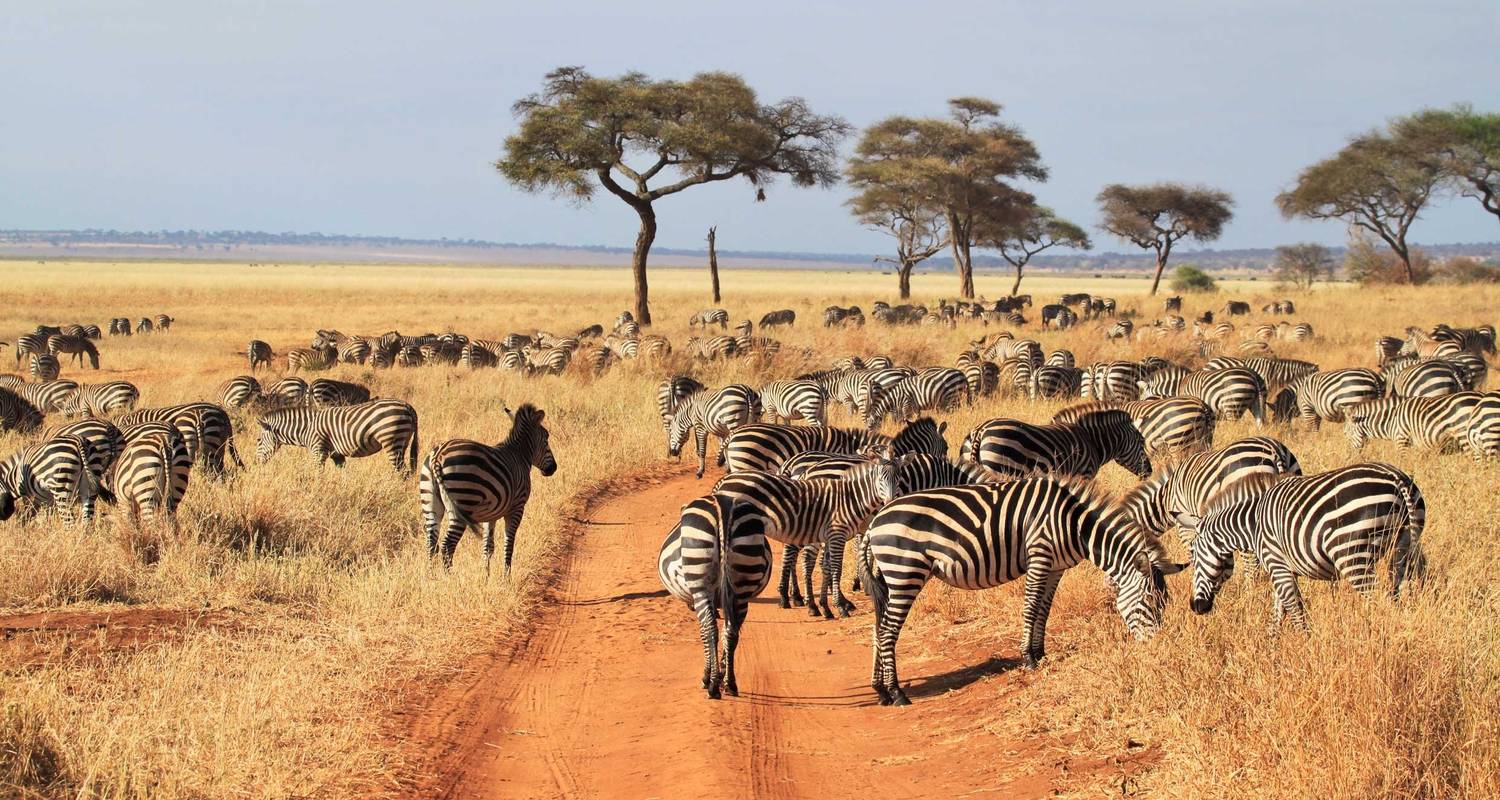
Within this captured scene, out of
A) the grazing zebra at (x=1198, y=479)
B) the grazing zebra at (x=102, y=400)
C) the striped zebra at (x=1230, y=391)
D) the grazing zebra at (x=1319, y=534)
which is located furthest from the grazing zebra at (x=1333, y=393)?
the grazing zebra at (x=102, y=400)

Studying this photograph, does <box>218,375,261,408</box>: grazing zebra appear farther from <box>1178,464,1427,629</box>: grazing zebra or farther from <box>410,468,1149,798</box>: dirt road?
<box>1178,464,1427,629</box>: grazing zebra

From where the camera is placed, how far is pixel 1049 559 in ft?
23.0

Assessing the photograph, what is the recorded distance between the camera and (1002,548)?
7.00 metres

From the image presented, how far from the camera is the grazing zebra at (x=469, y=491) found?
31.4 ft

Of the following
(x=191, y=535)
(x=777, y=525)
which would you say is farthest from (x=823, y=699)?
(x=191, y=535)

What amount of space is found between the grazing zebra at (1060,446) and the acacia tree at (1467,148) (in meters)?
41.0

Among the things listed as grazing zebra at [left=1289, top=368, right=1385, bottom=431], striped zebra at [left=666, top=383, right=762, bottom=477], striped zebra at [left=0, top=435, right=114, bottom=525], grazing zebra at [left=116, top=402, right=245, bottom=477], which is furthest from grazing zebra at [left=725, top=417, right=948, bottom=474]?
grazing zebra at [left=1289, top=368, right=1385, bottom=431]

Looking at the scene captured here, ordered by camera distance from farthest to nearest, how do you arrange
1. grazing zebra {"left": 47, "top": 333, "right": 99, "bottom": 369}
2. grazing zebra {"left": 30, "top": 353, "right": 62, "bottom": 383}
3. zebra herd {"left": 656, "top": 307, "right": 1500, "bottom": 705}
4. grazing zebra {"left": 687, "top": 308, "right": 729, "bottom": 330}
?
grazing zebra {"left": 687, "top": 308, "right": 729, "bottom": 330} → grazing zebra {"left": 47, "top": 333, "right": 99, "bottom": 369} → grazing zebra {"left": 30, "top": 353, "right": 62, "bottom": 383} → zebra herd {"left": 656, "top": 307, "right": 1500, "bottom": 705}

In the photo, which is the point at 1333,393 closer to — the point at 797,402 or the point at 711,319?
the point at 797,402

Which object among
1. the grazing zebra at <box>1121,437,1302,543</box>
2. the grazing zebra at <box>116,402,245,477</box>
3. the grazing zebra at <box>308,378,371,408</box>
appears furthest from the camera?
the grazing zebra at <box>308,378,371,408</box>

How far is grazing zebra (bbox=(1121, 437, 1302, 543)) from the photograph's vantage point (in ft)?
27.4

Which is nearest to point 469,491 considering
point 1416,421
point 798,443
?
point 798,443

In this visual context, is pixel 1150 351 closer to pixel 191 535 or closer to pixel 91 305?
pixel 191 535

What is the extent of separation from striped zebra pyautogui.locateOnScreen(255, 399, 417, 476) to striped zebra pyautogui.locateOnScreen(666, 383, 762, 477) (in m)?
3.39
